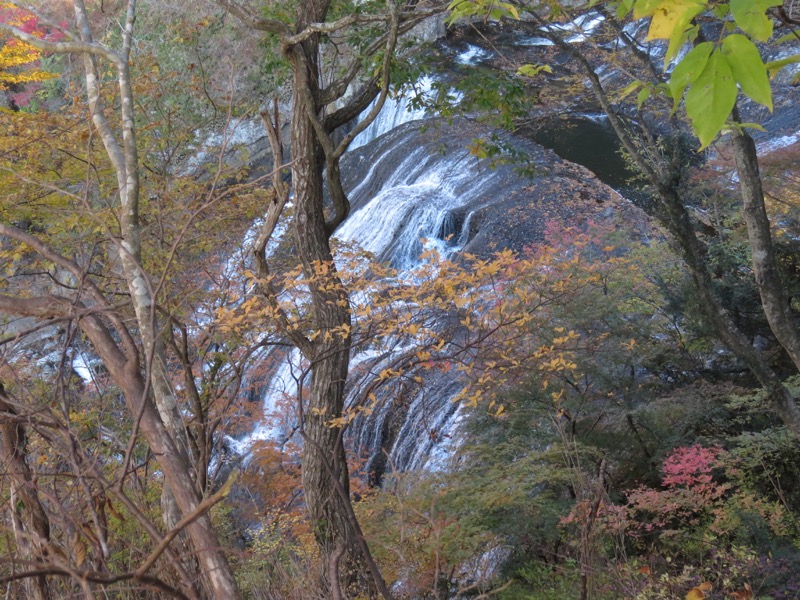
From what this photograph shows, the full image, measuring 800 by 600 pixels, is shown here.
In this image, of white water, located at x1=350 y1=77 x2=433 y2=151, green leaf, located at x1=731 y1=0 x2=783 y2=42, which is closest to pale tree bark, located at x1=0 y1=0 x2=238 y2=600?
green leaf, located at x1=731 y1=0 x2=783 y2=42

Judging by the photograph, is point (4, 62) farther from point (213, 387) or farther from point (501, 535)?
point (501, 535)

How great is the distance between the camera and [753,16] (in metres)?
0.94

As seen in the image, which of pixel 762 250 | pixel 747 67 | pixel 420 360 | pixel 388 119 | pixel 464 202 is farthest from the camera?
pixel 388 119

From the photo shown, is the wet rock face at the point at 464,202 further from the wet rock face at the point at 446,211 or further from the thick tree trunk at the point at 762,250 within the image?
the thick tree trunk at the point at 762,250

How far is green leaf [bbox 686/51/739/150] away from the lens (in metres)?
0.84

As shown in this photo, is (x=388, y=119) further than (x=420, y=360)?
Yes

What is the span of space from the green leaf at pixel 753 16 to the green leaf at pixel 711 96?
13 cm

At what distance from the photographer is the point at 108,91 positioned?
7258 millimetres

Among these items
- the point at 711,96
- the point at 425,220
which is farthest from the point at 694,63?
the point at 425,220

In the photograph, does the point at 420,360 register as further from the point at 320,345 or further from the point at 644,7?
the point at 644,7

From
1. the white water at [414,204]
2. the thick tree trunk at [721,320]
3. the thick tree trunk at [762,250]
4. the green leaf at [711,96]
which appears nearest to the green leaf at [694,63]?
the green leaf at [711,96]

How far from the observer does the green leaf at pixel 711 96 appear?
84 centimetres

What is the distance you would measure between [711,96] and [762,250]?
3170 millimetres

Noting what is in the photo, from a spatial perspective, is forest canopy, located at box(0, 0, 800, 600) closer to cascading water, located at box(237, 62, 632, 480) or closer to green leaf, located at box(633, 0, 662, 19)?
cascading water, located at box(237, 62, 632, 480)
